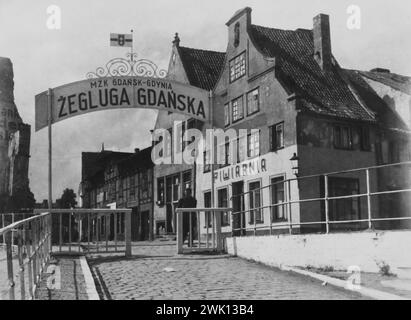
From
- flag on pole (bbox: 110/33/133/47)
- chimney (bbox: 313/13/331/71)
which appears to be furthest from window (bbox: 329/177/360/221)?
flag on pole (bbox: 110/33/133/47)

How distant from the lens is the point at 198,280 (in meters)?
8.84

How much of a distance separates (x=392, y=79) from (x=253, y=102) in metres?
8.77

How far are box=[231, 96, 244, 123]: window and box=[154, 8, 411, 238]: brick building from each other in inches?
1.8

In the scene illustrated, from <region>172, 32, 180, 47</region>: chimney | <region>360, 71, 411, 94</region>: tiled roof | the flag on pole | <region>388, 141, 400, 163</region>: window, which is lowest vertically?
<region>388, 141, 400, 163</region>: window

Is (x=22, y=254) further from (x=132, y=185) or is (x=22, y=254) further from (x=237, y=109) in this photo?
(x=132, y=185)

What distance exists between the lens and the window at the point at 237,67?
84.5 ft

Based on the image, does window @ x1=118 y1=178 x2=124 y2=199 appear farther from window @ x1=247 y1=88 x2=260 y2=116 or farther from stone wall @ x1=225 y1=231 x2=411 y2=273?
stone wall @ x1=225 y1=231 x2=411 y2=273

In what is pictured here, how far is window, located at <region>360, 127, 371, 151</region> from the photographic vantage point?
23.7 meters

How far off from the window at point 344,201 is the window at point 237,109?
540cm

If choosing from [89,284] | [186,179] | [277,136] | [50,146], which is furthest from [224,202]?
[89,284]

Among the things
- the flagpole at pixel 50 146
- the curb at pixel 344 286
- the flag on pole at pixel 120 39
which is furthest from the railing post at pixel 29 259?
the flagpole at pixel 50 146

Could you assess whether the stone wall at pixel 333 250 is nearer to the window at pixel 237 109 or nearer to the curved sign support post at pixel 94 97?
the curved sign support post at pixel 94 97

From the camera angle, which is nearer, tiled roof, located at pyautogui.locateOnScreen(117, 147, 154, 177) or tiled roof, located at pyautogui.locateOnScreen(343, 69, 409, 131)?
tiled roof, located at pyautogui.locateOnScreen(343, 69, 409, 131)
